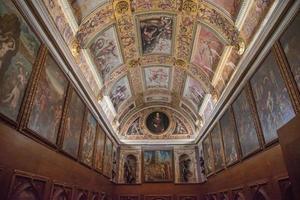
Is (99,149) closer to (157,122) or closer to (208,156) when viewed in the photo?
(208,156)

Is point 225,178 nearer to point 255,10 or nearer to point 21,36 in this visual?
point 255,10

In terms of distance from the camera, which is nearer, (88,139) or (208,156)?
(88,139)

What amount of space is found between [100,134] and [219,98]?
7.08 m

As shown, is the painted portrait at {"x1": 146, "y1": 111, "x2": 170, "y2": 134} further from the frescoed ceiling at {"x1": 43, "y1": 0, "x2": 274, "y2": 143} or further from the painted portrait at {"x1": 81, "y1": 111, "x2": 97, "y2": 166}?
the painted portrait at {"x1": 81, "y1": 111, "x2": 97, "y2": 166}

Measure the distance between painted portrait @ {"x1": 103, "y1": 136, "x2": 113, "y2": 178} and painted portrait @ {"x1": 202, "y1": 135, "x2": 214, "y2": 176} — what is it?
6630 mm

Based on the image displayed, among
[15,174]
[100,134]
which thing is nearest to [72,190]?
[15,174]

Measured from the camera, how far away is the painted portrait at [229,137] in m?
9.85

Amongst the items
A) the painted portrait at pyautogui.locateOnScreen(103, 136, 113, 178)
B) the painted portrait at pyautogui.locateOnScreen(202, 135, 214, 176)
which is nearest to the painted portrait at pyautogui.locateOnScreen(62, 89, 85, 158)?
the painted portrait at pyautogui.locateOnScreen(103, 136, 113, 178)

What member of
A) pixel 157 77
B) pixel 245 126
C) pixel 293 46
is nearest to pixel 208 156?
pixel 157 77

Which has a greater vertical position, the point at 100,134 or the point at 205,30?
the point at 205,30

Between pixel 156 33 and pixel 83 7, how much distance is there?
449 centimetres

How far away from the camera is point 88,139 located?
36.1ft

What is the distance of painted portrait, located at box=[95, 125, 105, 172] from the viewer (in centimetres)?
1252

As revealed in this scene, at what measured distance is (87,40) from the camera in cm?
986
